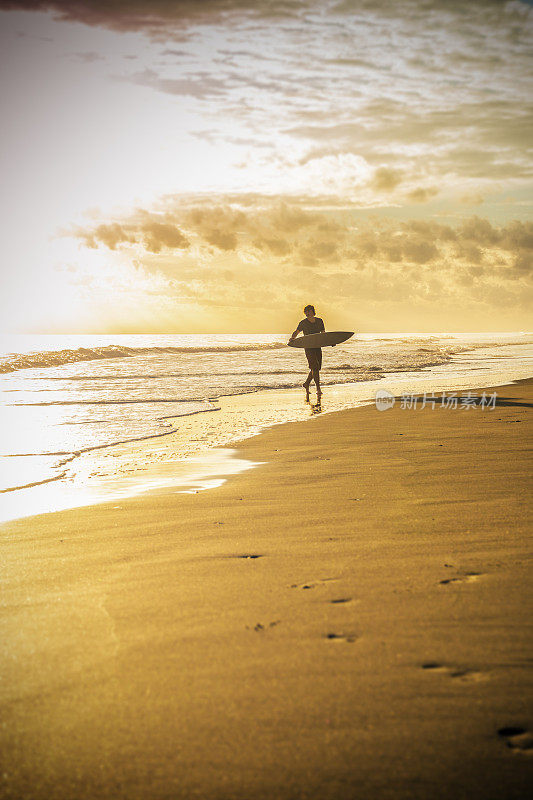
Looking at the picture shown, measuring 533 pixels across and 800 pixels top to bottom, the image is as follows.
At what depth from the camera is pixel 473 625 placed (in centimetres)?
263

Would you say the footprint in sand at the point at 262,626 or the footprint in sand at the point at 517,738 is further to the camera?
the footprint in sand at the point at 262,626

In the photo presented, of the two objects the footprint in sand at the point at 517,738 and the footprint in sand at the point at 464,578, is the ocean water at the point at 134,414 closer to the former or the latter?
the footprint in sand at the point at 464,578

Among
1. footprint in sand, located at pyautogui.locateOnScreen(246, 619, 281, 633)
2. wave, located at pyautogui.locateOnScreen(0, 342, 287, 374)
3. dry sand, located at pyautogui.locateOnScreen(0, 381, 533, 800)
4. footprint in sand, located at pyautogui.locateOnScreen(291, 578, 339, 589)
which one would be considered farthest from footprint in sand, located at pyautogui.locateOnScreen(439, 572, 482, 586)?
wave, located at pyautogui.locateOnScreen(0, 342, 287, 374)

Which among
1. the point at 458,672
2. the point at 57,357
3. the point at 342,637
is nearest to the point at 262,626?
the point at 342,637

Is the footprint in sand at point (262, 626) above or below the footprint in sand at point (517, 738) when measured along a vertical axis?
above

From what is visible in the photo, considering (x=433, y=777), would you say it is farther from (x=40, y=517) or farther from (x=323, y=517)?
(x=40, y=517)

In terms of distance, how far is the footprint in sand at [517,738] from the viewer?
1873 millimetres

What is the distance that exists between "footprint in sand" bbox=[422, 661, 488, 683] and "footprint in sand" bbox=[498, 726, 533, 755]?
0.27 metres

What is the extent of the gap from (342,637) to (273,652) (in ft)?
1.03

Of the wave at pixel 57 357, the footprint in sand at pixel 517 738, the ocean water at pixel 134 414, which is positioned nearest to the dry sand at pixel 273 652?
the footprint in sand at pixel 517 738

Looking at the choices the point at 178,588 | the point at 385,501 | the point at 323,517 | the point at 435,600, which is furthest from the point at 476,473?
the point at 178,588

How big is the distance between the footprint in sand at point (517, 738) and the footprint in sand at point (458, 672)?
10.8 inches

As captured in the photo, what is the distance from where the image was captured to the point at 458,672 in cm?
229

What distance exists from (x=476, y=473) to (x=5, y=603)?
13.8ft
